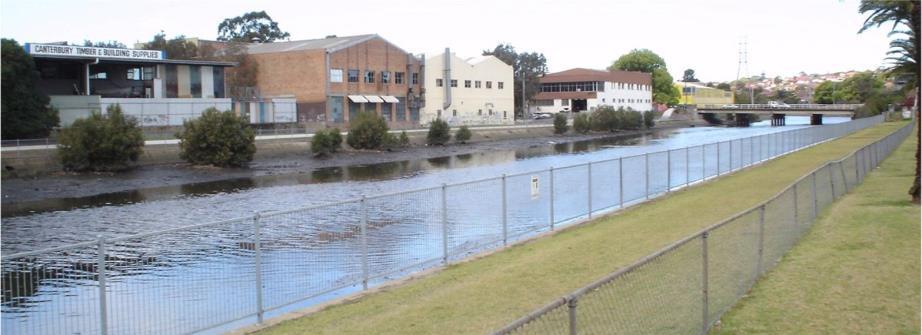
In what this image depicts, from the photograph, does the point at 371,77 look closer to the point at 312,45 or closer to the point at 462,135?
the point at 312,45

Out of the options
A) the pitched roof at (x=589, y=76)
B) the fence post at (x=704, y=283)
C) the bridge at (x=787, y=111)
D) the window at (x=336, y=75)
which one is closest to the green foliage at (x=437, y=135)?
the window at (x=336, y=75)

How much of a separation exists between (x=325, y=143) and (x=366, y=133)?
5.88 m

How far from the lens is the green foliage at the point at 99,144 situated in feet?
167

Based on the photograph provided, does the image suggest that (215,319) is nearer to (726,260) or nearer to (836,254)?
(726,260)

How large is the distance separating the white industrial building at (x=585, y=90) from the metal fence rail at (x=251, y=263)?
141 metres

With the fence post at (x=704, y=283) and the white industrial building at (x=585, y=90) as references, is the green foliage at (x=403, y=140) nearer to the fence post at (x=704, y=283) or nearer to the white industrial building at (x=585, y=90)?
the fence post at (x=704, y=283)

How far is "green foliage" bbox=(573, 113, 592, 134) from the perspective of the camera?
369 ft

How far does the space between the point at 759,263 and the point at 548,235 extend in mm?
7950

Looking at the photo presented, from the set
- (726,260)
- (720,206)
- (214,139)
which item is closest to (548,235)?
(720,206)

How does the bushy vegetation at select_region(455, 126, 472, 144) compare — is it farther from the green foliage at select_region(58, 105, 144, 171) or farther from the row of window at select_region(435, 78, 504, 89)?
the green foliage at select_region(58, 105, 144, 171)

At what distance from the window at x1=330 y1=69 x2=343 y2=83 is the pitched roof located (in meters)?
75.9

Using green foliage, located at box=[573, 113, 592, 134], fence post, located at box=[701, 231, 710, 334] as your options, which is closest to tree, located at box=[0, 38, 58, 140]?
fence post, located at box=[701, 231, 710, 334]

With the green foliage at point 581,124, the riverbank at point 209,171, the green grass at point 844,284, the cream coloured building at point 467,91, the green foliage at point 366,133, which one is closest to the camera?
the green grass at point 844,284

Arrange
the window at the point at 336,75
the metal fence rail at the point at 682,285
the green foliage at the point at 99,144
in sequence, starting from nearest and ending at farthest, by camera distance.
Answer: the metal fence rail at the point at 682,285 < the green foliage at the point at 99,144 < the window at the point at 336,75
